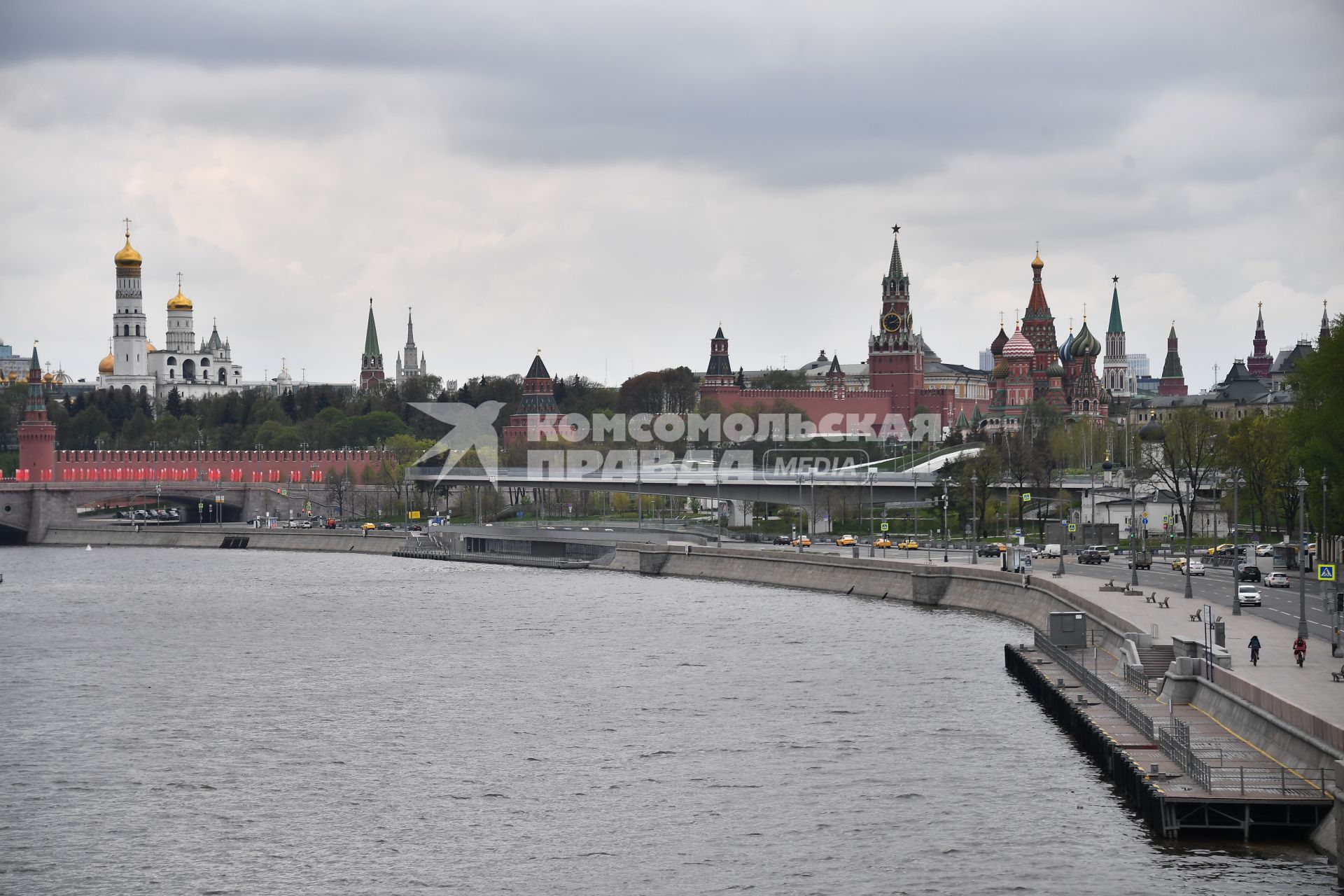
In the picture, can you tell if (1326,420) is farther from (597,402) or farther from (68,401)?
(68,401)

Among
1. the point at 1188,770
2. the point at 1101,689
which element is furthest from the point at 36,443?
the point at 1188,770

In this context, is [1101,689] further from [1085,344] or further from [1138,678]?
[1085,344]

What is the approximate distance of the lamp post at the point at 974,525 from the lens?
79.1 meters

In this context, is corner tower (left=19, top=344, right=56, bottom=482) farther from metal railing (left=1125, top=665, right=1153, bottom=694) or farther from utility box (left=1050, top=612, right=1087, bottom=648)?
metal railing (left=1125, top=665, right=1153, bottom=694)

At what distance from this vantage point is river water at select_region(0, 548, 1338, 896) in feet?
97.5

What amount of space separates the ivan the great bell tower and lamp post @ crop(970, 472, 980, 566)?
85.3 metres

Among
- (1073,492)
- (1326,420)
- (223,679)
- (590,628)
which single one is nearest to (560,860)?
(223,679)

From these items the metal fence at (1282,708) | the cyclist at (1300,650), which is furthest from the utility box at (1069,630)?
the metal fence at (1282,708)

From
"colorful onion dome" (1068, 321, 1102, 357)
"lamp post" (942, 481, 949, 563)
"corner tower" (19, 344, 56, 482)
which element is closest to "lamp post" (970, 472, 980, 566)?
"lamp post" (942, 481, 949, 563)

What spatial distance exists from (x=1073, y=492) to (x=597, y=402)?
8025cm

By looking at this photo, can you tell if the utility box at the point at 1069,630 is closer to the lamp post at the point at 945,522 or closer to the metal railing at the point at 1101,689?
the metal railing at the point at 1101,689

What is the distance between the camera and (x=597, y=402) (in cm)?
18500

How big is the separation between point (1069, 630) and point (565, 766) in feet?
48.1

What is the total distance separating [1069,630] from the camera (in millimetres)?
46812
